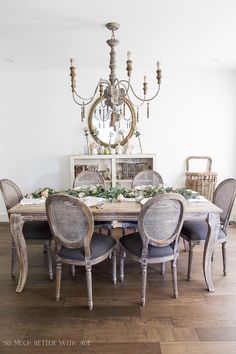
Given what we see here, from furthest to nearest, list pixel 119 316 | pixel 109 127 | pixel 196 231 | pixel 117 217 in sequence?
pixel 109 127, pixel 196 231, pixel 117 217, pixel 119 316

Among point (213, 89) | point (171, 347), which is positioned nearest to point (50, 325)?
point (171, 347)

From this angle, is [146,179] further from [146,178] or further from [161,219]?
[161,219]

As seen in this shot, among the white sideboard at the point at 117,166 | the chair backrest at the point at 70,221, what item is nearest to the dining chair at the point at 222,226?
the chair backrest at the point at 70,221

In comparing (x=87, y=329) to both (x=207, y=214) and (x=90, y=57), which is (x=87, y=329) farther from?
(x=90, y=57)

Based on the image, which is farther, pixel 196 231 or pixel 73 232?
pixel 196 231

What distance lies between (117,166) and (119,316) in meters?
2.67

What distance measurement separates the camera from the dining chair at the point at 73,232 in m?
2.13

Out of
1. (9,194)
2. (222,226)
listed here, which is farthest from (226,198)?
(9,194)

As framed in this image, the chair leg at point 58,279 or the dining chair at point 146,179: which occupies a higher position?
the dining chair at point 146,179

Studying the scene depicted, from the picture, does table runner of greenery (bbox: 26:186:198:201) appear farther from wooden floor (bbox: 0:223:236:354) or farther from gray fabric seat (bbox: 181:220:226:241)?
wooden floor (bbox: 0:223:236:354)

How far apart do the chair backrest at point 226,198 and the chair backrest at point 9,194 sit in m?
2.26

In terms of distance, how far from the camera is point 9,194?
2879mm

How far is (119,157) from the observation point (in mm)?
4211

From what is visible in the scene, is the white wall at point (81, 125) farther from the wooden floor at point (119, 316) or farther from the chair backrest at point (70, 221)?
the chair backrest at point (70, 221)
